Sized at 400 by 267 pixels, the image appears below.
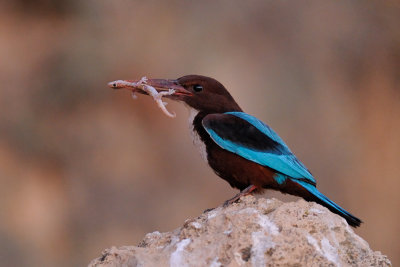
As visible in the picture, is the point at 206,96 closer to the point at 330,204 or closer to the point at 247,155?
the point at 247,155

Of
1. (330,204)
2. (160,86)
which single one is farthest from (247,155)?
(160,86)

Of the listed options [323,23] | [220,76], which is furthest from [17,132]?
[323,23]

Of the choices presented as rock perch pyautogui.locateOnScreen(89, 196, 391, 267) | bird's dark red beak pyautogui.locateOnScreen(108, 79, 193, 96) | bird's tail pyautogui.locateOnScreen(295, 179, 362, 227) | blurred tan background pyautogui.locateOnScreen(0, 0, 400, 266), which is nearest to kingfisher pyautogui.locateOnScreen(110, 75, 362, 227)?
bird's tail pyautogui.locateOnScreen(295, 179, 362, 227)

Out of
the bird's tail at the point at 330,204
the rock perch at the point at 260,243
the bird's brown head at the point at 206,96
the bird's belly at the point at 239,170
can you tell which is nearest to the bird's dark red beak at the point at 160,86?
the bird's brown head at the point at 206,96

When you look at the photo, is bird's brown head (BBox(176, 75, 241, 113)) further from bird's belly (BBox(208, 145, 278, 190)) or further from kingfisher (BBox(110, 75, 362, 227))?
bird's belly (BBox(208, 145, 278, 190))

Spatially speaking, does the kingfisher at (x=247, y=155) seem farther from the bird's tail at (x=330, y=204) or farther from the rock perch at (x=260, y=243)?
the rock perch at (x=260, y=243)
